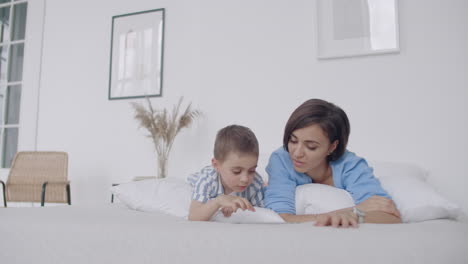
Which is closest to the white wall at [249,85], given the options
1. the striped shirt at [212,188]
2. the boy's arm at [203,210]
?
the striped shirt at [212,188]

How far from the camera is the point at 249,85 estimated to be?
8.59ft

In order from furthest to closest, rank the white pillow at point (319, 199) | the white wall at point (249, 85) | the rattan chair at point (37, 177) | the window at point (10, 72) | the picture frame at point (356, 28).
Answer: the window at point (10, 72)
the rattan chair at point (37, 177)
the picture frame at point (356, 28)
the white wall at point (249, 85)
the white pillow at point (319, 199)

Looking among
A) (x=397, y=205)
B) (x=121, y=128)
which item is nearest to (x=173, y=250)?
(x=397, y=205)

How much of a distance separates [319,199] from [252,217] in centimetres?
26

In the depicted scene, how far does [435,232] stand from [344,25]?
1856mm

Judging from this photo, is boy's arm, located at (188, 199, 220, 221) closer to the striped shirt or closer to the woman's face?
the striped shirt

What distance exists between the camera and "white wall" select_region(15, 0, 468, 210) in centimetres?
221

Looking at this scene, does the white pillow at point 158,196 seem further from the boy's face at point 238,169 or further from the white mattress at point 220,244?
the white mattress at point 220,244

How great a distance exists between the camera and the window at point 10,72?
363 cm

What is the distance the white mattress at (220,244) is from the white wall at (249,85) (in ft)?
4.76

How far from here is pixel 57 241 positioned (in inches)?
36.9

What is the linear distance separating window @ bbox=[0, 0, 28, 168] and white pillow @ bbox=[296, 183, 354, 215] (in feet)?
11.0

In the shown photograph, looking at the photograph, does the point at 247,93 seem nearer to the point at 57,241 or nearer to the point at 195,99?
the point at 195,99

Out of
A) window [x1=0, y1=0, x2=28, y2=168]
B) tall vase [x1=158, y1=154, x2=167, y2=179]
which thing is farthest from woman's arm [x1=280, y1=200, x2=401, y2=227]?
window [x1=0, y1=0, x2=28, y2=168]
